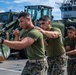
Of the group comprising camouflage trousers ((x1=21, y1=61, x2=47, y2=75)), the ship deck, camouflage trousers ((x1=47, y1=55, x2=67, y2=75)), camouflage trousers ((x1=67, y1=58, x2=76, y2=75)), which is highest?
camouflage trousers ((x1=21, y1=61, x2=47, y2=75))

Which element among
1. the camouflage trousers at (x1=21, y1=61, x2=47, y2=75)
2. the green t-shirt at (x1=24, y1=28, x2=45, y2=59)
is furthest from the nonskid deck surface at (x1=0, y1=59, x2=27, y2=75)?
the green t-shirt at (x1=24, y1=28, x2=45, y2=59)

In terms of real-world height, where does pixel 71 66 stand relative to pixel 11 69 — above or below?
above

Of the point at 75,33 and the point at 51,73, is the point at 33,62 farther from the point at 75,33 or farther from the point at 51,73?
the point at 75,33

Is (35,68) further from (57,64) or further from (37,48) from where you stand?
(57,64)

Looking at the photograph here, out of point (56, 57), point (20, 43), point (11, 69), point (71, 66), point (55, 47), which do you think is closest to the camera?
point (20, 43)

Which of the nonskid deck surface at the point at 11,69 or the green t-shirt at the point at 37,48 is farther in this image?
the nonskid deck surface at the point at 11,69

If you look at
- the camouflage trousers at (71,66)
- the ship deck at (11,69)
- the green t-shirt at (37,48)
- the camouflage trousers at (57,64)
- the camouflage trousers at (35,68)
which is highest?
the green t-shirt at (37,48)

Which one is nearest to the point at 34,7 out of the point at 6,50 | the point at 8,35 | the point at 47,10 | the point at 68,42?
the point at 47,10

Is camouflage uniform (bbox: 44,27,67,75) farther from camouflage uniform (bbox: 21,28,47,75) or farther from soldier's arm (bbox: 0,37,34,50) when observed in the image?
soldier's arm (bbox: 0,37,34,50)

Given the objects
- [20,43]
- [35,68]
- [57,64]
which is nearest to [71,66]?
[57,64]

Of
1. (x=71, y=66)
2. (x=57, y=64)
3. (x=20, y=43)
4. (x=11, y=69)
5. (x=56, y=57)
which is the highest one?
(x=20, y=43)

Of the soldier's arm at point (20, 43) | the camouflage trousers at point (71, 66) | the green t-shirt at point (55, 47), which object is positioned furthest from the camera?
the camouflage trousers at point (71, 66)

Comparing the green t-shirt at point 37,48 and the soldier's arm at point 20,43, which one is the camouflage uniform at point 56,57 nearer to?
the green t-shirt at point 37,48

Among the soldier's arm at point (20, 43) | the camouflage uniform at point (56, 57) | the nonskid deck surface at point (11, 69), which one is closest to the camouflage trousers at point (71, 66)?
the camouflage uniform at point (56, 57)
